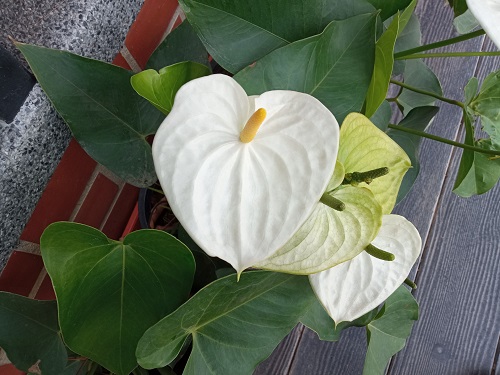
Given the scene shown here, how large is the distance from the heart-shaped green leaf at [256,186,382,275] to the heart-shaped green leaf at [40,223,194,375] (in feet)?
0.35

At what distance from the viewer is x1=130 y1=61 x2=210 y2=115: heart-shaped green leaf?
0.43m

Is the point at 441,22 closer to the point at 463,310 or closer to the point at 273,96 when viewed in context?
the point at 463,310

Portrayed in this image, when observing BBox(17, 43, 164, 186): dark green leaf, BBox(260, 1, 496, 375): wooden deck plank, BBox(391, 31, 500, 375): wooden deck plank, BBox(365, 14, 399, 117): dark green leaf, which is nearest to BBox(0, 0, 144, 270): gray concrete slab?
BBox(17, 43, 164, 186): dark green leaf

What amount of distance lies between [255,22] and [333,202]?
0.20 metres

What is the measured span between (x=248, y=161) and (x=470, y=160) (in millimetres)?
328

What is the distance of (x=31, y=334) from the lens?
597 millimetres

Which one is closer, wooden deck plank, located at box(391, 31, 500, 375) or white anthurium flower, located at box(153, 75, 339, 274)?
white anthurium flower, located at box(153, 75, 339, 274)

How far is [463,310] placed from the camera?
3.47ft

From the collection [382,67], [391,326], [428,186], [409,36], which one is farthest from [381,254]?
[428,186]

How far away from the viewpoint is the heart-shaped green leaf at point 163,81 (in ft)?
1.41

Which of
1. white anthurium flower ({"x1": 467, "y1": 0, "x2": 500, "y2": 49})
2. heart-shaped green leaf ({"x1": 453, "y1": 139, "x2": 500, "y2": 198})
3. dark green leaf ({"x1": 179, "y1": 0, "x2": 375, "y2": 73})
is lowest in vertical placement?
heart-shaped green leaf ({"x1": 453, "y1": 139, "x2": 500, "y2": 198})

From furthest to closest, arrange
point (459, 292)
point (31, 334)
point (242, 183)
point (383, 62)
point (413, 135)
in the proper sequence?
point (459, 292), point (413, 135), point (31, 334), point (383, 62), point (242, 183)

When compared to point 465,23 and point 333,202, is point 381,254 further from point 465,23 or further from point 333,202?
point 465,23

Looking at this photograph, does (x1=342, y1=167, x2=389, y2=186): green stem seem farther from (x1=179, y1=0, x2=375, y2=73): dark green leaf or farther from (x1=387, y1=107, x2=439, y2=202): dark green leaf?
(x1=387, y1=107, x2=439, y2=202): dark green leaf
